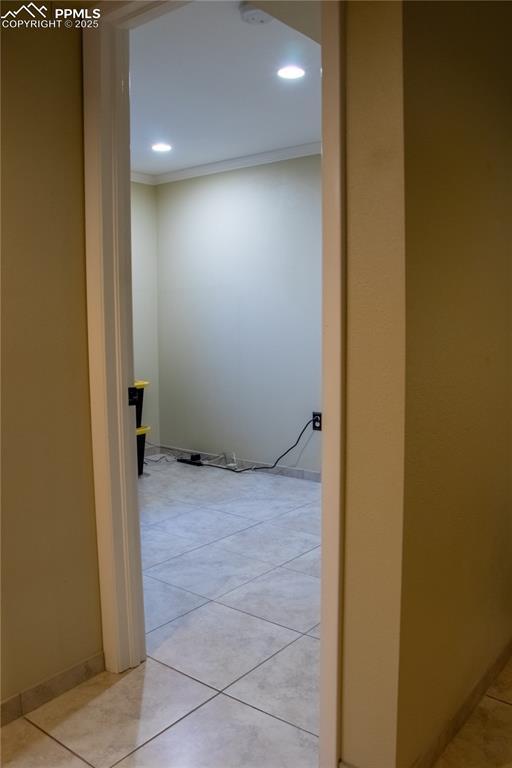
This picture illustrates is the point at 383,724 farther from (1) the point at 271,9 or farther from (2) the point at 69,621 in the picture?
(1) the point at 271,9

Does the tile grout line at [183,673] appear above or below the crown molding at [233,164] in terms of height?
below

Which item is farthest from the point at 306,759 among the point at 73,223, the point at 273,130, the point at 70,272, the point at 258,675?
the point at 273,130

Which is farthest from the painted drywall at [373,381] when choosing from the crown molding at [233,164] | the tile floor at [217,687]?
the crown molding at [233,164]

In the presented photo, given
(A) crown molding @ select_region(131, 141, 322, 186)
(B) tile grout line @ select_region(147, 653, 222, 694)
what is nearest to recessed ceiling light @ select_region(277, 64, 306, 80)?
(A) crown molding @ select_region(131, 141, 322, 186)

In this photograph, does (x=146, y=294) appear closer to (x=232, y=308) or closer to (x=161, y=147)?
(x=232, y=308)

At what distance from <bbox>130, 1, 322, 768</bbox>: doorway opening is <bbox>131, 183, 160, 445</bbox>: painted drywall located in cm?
1

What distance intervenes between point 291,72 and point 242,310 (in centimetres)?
224

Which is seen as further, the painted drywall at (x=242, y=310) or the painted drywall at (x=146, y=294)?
the painted drywall at (x=146, y=294)

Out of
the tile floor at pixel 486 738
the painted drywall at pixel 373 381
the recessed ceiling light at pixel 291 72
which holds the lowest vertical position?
the tile floor at pixel 486 738

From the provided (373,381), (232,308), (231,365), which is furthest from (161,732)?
(232,308)

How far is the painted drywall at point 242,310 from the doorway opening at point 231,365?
0.05 feet

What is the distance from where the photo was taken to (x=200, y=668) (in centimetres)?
224

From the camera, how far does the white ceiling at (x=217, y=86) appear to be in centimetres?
264

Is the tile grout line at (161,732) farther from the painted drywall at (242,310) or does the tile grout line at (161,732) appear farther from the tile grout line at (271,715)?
the painted drywall at (242,310)
